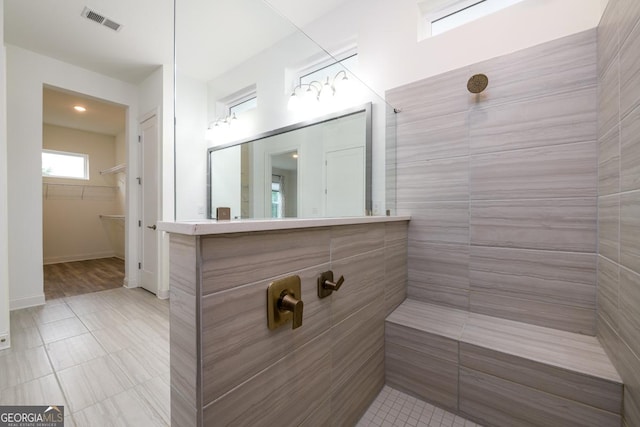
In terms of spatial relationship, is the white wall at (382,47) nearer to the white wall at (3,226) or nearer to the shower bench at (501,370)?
the shower bench at (501,370)

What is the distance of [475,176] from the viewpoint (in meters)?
1.53

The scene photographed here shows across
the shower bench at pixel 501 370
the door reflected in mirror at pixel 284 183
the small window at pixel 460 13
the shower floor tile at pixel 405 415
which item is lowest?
the shower floor tile at pixel 405 415

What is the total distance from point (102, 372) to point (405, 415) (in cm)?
178

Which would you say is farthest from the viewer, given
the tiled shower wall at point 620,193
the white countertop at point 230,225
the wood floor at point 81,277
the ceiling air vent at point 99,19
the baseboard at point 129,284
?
the baseboard at point 129,284

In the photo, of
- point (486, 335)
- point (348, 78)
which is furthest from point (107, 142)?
point (486, 335)

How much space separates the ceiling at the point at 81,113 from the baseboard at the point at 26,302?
245 centimetres

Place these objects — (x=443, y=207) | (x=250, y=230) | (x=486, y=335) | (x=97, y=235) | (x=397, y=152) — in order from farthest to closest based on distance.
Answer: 1. (x=97, y=235)
2. (x=397, y=152)
3. (x=443, y=207)
4. (x=486, y=335)
5. (x=250, y=230)

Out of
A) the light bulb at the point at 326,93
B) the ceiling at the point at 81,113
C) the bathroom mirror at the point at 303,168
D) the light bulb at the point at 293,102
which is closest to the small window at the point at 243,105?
the bathroom mirror at the point at 303,168

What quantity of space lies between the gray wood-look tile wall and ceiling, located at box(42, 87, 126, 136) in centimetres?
396

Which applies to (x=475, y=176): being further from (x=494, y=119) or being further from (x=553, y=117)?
(x=553, y=117)

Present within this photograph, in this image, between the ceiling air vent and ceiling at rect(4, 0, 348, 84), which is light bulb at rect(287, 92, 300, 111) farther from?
the ceiling air vent

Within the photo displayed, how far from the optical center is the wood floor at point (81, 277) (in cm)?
310

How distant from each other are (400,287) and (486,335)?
516 millimetres

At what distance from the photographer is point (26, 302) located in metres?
2.57
